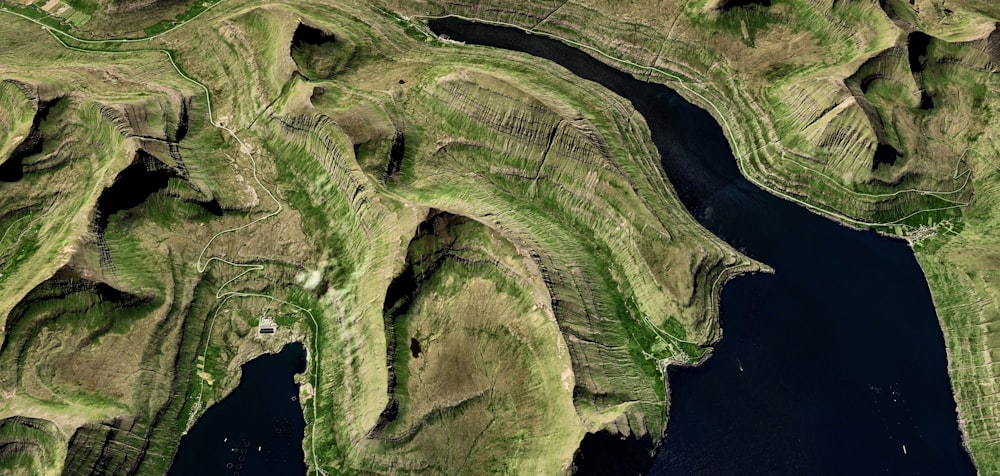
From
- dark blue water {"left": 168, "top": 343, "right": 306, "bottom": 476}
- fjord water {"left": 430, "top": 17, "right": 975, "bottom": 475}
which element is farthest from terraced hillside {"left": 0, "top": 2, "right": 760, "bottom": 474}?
fjord water {"left": 430, "top": 17, "right": 975, "bottom": 475}

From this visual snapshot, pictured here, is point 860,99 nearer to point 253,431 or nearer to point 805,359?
point 805,359

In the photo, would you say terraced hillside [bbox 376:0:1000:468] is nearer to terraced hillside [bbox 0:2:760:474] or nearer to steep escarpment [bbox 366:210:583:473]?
terraced hillside [bbox 0:2:760:474]

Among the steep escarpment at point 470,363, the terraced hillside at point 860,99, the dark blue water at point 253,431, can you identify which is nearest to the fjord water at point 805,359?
the terraced hillside at point 860,99

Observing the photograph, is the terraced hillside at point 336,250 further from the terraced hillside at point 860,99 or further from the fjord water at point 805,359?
the terraced hillside at point 860,99

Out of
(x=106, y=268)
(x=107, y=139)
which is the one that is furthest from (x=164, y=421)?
(x=107, y=139)

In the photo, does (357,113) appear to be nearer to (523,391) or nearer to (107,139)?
(107,139)

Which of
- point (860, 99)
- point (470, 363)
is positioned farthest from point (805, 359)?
point (470, 363)
